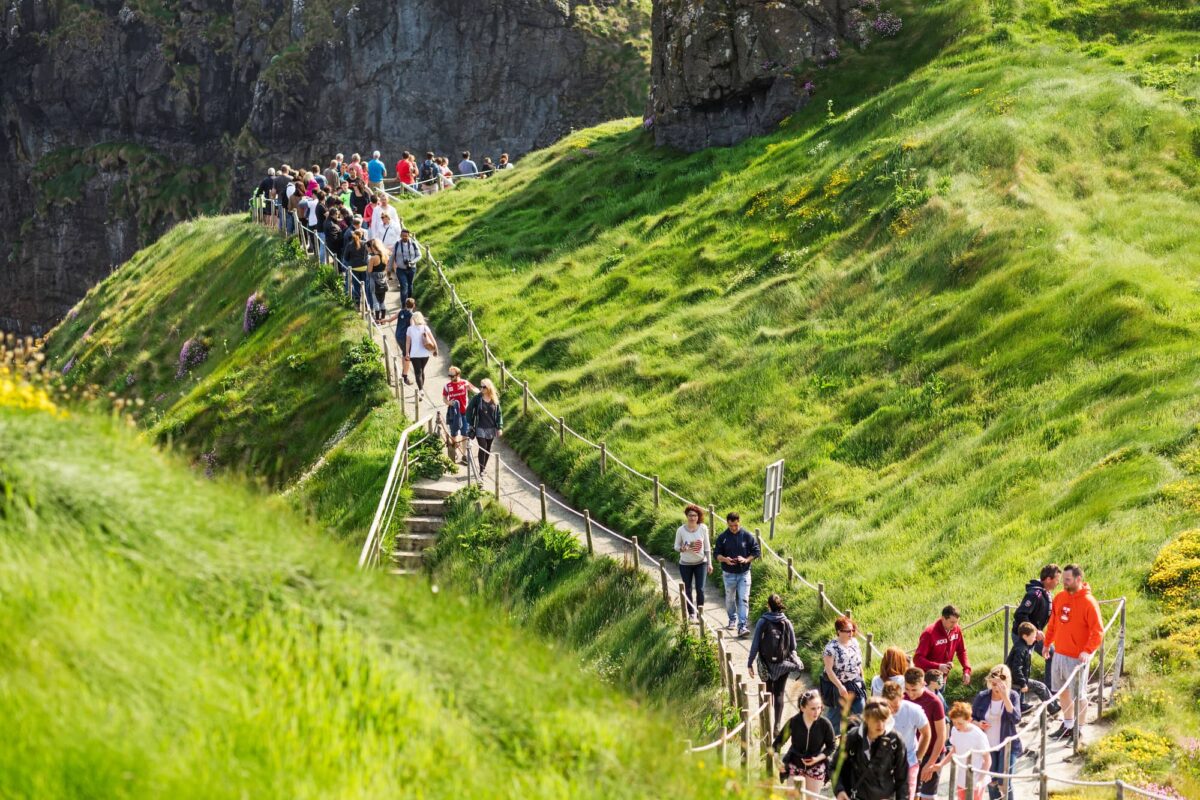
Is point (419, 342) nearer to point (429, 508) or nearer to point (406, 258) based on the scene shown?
point (429, 508)

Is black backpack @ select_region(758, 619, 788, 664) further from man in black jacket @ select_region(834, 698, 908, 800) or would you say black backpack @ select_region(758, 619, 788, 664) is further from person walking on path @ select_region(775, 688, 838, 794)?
man in black jacket @ select_region(834, 698, 908, 800)

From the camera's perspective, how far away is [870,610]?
60.4 ft

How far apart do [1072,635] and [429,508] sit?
468 inches

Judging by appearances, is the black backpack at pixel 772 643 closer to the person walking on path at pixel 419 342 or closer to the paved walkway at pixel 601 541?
the paved walkway at pixel 601 541

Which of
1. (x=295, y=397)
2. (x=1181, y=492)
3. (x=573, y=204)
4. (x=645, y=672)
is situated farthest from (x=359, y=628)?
(x=573, y=204)

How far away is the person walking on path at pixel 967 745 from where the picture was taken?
487 inches

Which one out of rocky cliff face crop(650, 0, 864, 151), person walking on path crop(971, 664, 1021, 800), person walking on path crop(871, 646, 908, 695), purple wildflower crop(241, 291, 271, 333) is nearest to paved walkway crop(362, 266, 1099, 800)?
person walking on path crop(971, 664, 1021, 800)

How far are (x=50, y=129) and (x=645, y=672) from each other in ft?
290

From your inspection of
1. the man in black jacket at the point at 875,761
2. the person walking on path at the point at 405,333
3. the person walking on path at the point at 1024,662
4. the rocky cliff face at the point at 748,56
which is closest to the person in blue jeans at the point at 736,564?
the person walking on path at the point at 1024,662

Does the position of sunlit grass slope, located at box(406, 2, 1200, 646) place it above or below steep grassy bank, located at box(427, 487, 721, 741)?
above

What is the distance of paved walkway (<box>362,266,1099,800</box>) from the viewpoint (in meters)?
14.4

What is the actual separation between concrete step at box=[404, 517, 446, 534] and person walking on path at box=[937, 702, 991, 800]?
12347mm

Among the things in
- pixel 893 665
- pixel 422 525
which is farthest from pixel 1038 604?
pixel 422 525

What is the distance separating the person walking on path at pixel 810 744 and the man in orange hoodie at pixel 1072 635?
3688 millimetres
